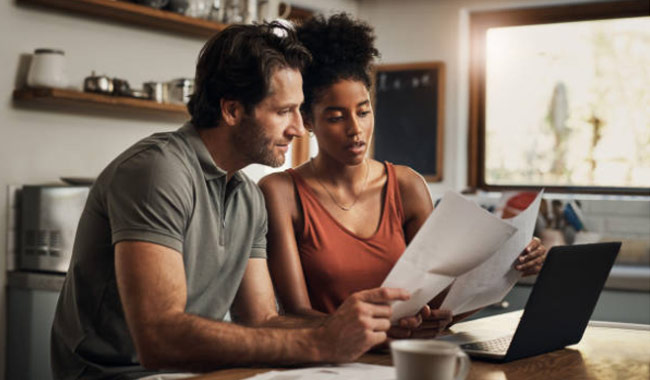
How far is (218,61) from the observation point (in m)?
1.56

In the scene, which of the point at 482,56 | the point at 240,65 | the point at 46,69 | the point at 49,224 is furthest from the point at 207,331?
the point at 482,56

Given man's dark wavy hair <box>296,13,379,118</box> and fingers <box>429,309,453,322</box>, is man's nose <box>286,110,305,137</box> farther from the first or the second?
fingers <box>429,309,453,322</box>

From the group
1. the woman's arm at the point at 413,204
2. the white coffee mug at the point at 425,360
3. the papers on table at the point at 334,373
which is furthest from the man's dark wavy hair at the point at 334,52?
the white coffee mug at the point at 425,360

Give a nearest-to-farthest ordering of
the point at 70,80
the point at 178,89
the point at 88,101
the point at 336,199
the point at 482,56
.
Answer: the point at 336,199 → the point at 88,101 → the point at 70,80 → the point at 178,89 → the point at 482,56

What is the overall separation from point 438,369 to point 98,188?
741 millimetres

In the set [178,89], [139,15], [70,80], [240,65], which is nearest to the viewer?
[240,65]

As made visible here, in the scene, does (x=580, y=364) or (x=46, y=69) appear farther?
(x=46, y=69)

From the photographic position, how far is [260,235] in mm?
1613

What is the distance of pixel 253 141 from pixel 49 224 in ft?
5.80

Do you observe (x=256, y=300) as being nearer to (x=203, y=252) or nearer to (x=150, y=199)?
(x=203, y=252)

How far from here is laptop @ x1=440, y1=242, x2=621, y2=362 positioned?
50.4 inches

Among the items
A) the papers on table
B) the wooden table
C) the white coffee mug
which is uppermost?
the white coffee mug

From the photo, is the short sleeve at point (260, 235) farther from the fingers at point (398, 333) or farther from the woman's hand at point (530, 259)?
the woman's hand at point (530, 259)

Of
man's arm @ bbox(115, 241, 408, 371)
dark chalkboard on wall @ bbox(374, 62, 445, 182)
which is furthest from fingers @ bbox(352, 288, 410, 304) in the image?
dark chalkboard on wall @ bbox(374, 62, 445, 182)
